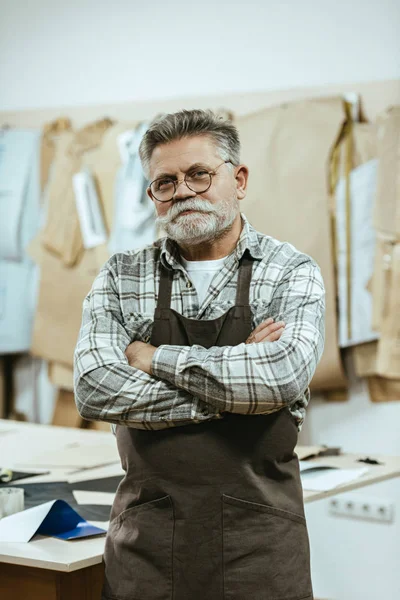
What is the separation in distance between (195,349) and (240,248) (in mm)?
305

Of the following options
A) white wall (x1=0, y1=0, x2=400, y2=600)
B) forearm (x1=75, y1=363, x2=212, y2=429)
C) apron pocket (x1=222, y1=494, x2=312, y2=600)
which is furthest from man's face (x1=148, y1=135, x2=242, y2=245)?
white wall (x1=0, y1=0, x2=400, y2=600)

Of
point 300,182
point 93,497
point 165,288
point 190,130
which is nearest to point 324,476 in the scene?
point 93,497

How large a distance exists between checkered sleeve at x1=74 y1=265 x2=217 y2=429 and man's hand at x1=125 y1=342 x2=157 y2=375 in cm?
2

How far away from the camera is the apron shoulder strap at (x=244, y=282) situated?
6.18 ft

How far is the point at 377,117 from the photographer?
3393 mm

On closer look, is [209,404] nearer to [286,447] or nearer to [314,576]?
[286,447]

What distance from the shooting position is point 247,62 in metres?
3.82

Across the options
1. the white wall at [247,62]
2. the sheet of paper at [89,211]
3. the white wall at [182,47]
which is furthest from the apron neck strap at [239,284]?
the sheet of paper at [89,211]

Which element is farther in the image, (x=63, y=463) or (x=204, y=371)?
(x=63, y=463)

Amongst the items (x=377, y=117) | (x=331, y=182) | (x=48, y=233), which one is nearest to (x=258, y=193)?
(x=331, y=182)

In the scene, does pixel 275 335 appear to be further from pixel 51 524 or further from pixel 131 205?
pixel 131 205

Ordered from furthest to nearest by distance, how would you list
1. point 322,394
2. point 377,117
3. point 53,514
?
point 322,394 < point 377,117 < point 53,514

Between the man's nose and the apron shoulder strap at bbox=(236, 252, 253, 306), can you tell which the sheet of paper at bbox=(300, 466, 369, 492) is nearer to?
the apron shoulder strap at bbox=(236, 252, 253, 306)

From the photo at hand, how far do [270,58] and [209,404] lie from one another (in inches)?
96.4
